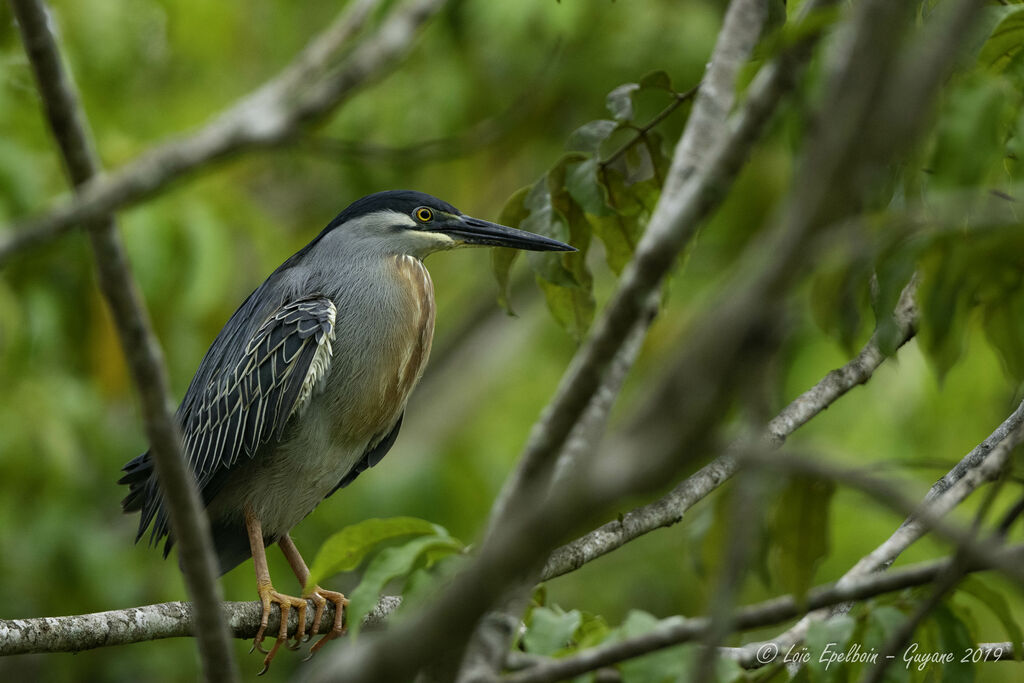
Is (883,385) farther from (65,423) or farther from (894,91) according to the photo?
(894,91)

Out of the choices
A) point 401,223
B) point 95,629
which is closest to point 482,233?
point 401,223

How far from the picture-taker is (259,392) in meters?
3.52

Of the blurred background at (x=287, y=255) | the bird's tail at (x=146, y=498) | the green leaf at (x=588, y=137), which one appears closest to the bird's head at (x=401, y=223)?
the blurred background at (x=287, y=255)

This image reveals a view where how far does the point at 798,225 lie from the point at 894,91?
0.13 m

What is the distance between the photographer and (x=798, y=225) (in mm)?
896

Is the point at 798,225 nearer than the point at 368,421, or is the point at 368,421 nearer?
the point at 798,225

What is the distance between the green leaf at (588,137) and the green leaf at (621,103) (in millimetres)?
30

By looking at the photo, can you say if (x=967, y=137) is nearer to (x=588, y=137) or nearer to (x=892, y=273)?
(x=892, y=273)

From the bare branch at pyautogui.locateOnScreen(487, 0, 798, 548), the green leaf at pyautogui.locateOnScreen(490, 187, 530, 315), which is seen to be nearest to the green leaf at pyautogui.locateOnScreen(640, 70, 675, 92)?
the green leaf at pyautogui.locateOnScreen(490, 187, 530, 315)

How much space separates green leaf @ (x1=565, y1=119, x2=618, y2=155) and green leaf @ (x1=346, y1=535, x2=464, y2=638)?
3.56ft

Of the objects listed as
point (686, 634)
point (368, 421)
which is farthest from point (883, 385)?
point (686, 634)

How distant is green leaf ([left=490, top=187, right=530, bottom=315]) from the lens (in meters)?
2.55

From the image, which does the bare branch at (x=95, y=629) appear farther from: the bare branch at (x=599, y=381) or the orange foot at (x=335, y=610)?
the bare branch at (x=599, y=381)

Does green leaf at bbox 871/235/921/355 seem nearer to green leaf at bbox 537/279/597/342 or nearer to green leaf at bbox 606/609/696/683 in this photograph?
green leaf at bbox 606/609/696/683
